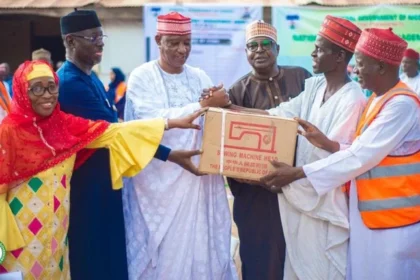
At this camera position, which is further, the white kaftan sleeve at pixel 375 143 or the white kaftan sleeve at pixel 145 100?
the white kaftan sleeve at pixel 145 100

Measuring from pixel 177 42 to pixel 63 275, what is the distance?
68.4 inches

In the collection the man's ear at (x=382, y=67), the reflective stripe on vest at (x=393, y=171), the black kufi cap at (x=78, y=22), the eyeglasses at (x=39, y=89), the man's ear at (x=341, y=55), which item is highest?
the black kufi cap at (x=78, y=22)

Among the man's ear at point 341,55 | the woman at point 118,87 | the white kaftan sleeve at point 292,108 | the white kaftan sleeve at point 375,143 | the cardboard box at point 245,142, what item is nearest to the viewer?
the white kaftan sleeve at point 375,143

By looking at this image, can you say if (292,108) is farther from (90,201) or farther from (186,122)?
(90,201)

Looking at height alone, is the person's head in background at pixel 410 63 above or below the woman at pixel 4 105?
above

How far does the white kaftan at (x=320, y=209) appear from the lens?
14.2ft

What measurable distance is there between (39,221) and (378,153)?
2029 millimetres

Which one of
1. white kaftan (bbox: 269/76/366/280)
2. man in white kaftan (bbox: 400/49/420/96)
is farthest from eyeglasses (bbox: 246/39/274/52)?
man in white kaftan (bbox: 400/49/420/96)

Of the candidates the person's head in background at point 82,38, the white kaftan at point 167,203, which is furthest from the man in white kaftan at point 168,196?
the person's head in background at point 82,38

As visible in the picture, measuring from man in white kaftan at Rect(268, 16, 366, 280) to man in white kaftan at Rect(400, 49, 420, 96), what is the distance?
6304mm

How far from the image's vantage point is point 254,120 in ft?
14.0

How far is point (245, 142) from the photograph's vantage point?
433cm

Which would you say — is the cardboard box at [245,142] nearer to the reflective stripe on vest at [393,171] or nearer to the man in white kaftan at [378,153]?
the man in white kaftan at [378,153]

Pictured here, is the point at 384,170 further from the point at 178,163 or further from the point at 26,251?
the point at 26,251
